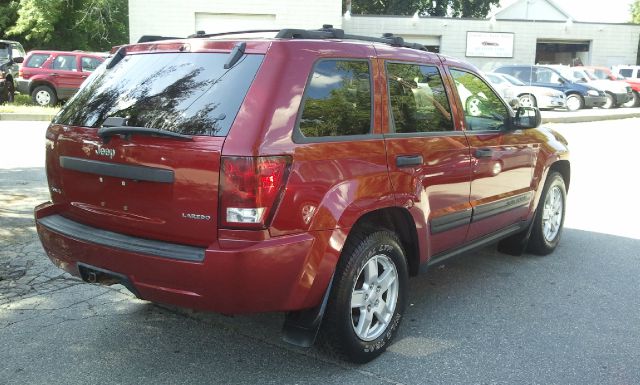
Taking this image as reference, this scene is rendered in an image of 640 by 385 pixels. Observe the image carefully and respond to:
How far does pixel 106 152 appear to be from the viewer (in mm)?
3211

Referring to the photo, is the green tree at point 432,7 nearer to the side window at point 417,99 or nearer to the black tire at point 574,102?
the black tire at point 574,102

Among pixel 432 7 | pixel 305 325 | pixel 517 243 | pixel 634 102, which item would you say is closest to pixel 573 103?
pixel 634 102

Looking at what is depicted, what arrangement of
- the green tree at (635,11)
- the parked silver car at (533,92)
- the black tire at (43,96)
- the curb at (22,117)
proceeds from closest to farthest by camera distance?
the curb at (22,117) → the black tire at (43,96) → the parked silver car at (533,92) → the green tree at (635,11)

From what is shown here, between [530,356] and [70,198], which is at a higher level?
[70,198]

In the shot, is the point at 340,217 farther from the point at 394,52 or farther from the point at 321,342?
the point at 394,52

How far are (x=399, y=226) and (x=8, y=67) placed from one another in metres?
19.3

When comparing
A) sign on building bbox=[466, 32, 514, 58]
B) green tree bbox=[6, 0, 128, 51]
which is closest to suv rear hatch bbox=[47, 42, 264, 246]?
green tree bbox=[6, 0, 128, 51]

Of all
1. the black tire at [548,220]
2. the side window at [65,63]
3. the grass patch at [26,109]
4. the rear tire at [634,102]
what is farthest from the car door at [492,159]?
the rear tire at [634,102]

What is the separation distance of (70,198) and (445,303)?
2665 millimetres

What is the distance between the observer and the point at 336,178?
3154mm

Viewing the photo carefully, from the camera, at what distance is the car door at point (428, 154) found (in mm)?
3639

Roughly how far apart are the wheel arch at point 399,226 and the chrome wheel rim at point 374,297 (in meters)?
0.20

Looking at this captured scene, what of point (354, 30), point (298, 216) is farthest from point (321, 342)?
point (354, 30)

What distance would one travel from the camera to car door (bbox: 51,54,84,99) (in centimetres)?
1866
